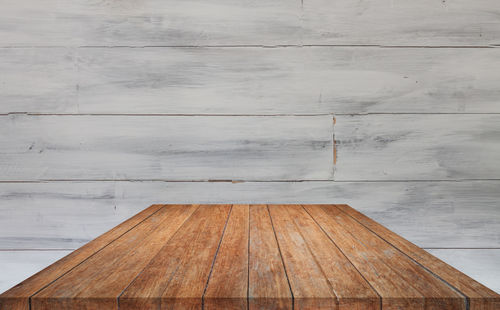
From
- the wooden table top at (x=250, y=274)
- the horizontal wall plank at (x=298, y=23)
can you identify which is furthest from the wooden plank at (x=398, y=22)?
the wooden table top at (x=250, y=274)

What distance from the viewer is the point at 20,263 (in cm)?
119

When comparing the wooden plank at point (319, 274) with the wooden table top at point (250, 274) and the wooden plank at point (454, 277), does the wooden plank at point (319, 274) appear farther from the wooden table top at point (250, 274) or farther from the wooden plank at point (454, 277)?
the wooden plank at point (454, 277)

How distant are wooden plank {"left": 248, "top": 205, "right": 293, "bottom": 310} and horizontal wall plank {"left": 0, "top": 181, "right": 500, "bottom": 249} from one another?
418 millimetres

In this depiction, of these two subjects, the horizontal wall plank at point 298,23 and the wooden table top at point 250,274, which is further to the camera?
the horizontal wall plank at point 298,23

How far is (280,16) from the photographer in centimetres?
117

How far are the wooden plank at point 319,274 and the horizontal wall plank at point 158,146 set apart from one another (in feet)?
1.37

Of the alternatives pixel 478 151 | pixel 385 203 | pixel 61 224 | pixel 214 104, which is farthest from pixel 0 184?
pixel 478 151

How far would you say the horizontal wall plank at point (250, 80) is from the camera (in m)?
1.17

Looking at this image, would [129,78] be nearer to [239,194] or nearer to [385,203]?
[239,194]

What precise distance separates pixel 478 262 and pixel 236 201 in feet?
2.98

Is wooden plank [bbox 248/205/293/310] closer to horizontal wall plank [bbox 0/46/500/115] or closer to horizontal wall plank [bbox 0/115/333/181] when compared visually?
horizontal wall plank [bbox 0/115/333/181]

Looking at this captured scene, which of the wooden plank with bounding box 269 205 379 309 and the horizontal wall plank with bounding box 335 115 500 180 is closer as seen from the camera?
the wooden plank with bounding box 269 205 379 309

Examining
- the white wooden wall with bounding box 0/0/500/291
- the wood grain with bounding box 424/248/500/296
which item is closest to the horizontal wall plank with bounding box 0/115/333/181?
the white wooden wall with bounding box 0/0/500/291

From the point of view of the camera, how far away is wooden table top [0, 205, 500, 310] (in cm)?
45
